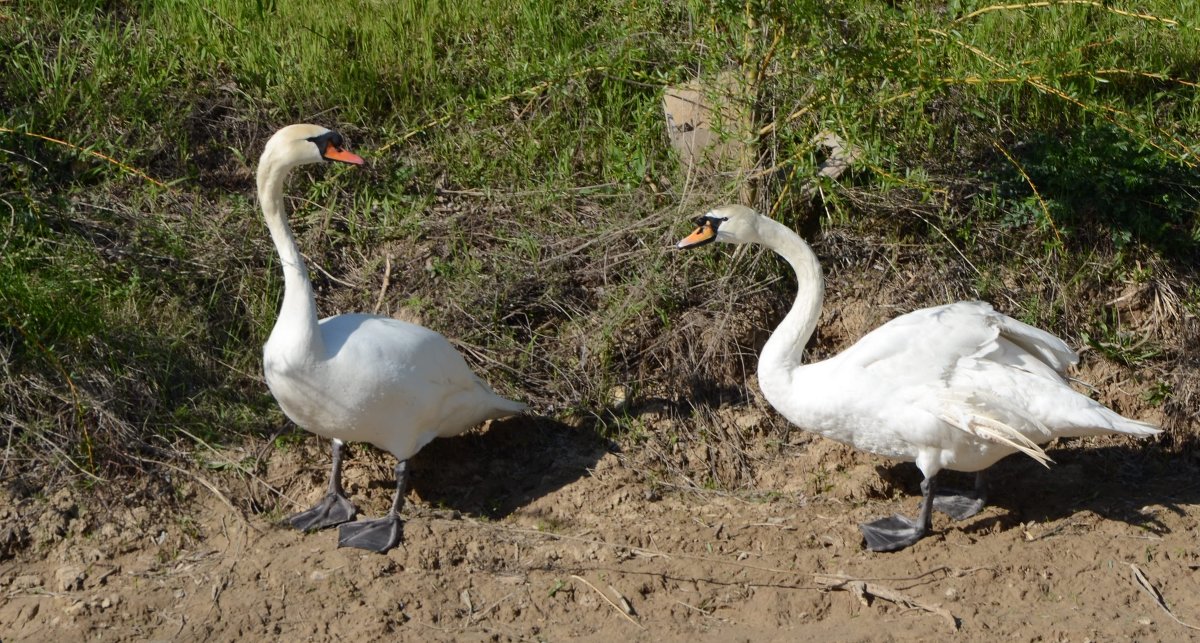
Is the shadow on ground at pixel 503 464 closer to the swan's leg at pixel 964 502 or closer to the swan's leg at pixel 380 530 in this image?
the swan's leg at pixel 380 530

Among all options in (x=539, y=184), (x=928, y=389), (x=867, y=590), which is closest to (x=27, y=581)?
(x=867, y=590)

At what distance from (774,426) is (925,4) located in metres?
3.17

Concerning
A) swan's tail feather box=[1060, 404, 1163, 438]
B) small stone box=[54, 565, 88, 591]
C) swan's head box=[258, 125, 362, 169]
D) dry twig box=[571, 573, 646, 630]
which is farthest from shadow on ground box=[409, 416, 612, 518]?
swan's tail feather box=[1060, 404, 1163, 438]

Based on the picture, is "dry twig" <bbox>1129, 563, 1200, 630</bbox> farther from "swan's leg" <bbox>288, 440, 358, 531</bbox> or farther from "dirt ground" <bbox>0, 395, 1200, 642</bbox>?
"swan's leg" <bbox>288, 440, 358, 531</bbox>

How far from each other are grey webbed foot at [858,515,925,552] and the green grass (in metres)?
1.22

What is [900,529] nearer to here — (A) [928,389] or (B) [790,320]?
(A) [928,389]

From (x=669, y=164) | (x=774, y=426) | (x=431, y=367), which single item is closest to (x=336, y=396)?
(x=431, y=367)

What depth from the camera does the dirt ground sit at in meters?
4.73

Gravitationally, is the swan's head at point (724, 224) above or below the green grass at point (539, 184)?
above

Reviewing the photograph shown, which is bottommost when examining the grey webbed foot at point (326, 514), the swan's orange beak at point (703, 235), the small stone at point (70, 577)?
the grey webbed foot at point (326, 514)

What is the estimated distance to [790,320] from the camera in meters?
5.46

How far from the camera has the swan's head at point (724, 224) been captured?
18.0ft

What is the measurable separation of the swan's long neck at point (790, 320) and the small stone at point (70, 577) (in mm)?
2896

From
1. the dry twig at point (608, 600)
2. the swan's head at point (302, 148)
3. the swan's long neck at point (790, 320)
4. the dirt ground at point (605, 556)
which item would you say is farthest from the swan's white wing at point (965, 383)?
the swan's head at point (302, 148)
